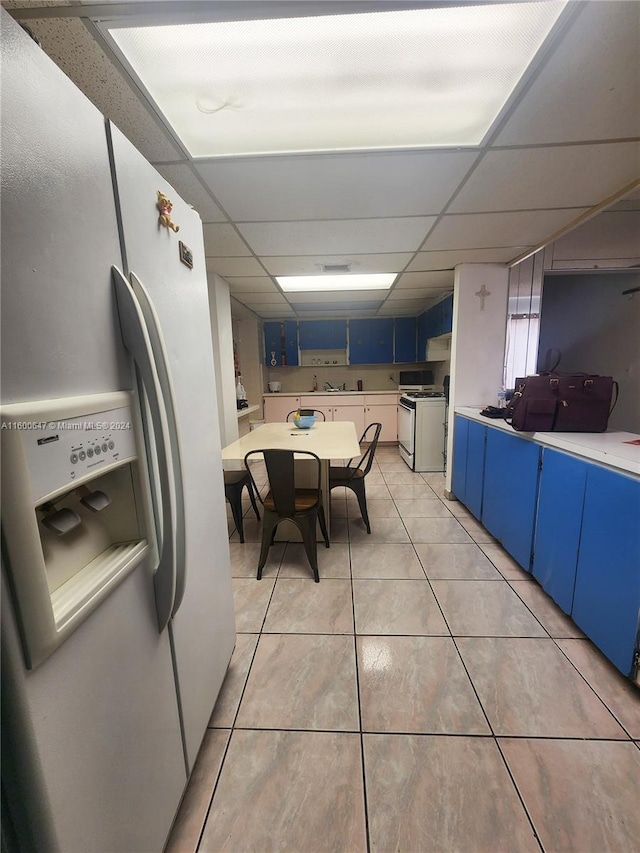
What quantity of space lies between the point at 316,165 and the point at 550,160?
1.19 metres

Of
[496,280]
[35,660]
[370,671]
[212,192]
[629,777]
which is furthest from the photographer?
[496,280]

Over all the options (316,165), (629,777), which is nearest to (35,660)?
(629,777)

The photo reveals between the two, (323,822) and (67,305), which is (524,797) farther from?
(67,305)

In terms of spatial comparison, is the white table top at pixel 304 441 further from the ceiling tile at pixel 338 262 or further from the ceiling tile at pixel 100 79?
the ceiling tile at pixel 100 79

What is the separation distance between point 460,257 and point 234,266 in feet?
7.06

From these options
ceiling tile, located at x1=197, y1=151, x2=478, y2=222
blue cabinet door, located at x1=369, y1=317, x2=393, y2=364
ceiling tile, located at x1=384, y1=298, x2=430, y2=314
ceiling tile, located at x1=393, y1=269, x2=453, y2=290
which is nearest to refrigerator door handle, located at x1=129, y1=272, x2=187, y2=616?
ceiling tile, located at x1=197, y1=151, x2=478, y2=222

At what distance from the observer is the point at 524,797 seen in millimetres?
1012

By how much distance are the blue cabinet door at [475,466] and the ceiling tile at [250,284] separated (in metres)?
2.70

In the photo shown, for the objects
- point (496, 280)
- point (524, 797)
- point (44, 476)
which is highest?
point (496, 280)

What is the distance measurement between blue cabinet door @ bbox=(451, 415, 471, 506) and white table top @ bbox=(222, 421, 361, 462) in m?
1.12

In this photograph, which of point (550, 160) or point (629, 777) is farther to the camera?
point (550, 160)

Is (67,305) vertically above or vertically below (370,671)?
above

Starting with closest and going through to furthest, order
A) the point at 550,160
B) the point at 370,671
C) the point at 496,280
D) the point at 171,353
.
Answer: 1. the point at 171,353
2. the point at 370,671
3. the point at 550,160
4. the point at 496,280

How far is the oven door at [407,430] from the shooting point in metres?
4.36
